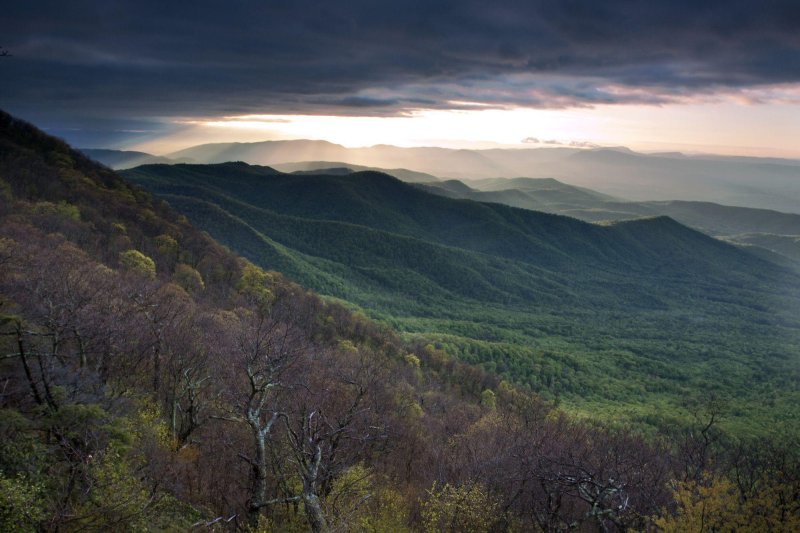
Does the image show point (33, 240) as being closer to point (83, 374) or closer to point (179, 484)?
point (83, 374)

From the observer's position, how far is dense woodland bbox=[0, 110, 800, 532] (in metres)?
20.7

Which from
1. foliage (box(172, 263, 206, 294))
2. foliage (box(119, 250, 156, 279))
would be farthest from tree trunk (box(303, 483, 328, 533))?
foliage (box(172, 263, 206, 294))

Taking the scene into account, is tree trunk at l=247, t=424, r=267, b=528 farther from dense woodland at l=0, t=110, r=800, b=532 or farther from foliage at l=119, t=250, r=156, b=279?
foliage at l=119, t=250, r=156, b=279

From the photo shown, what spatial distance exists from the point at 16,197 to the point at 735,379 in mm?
206740

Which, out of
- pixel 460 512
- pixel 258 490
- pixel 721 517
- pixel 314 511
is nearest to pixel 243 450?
pixel 258 490

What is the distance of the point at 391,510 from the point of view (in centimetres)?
2850

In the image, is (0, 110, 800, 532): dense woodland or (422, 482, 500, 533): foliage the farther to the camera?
(422, 482, 500, 533): foliage

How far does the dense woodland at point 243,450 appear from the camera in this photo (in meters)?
20.7

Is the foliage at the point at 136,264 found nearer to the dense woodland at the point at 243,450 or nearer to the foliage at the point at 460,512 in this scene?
the dense woodland at the point at 243,450

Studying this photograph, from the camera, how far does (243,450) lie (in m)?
31.5

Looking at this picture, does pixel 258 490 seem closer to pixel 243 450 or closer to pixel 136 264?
pixel 243 450

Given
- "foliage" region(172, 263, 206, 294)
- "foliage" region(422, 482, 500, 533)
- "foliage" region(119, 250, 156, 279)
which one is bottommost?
"foliage" region(422, 482, 500, 533)

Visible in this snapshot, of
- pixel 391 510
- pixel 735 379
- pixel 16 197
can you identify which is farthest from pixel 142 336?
pixel 735 379

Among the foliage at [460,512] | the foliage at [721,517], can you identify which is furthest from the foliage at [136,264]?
the foliage at [721,517]
